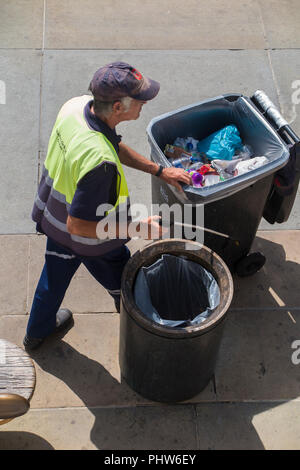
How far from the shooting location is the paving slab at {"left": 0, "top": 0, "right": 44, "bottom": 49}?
625 cm

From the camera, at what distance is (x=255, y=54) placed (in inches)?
248

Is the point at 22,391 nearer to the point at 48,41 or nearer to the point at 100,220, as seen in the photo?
the point at 100,220

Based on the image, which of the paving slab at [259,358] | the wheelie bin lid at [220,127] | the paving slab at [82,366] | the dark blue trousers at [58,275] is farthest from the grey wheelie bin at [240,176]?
the paving slab at [82,366]

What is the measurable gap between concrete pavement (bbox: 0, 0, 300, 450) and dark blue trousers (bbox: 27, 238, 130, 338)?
11.2 inches

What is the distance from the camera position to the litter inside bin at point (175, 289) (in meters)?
3.43

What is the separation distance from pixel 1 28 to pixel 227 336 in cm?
423

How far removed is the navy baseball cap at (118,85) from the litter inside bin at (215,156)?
92 cm

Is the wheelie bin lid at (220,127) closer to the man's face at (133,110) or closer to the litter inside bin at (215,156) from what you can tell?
the litter inside bin at (215,156)

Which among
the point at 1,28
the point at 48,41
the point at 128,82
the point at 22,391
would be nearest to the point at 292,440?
the point at 22,391

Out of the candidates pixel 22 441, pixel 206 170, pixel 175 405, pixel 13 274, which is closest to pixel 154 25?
pixel 206 170

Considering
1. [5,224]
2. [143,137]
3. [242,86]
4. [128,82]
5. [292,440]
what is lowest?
[292,440]

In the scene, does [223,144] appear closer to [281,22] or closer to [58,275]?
[58,275]

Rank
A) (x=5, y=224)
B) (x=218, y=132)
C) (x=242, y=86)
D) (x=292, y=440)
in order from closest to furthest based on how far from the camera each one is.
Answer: (x=292, y=440)
(x=218, y=132)
(x=5, y=224)
(x=242, y=86)

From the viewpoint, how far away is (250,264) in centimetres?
451
